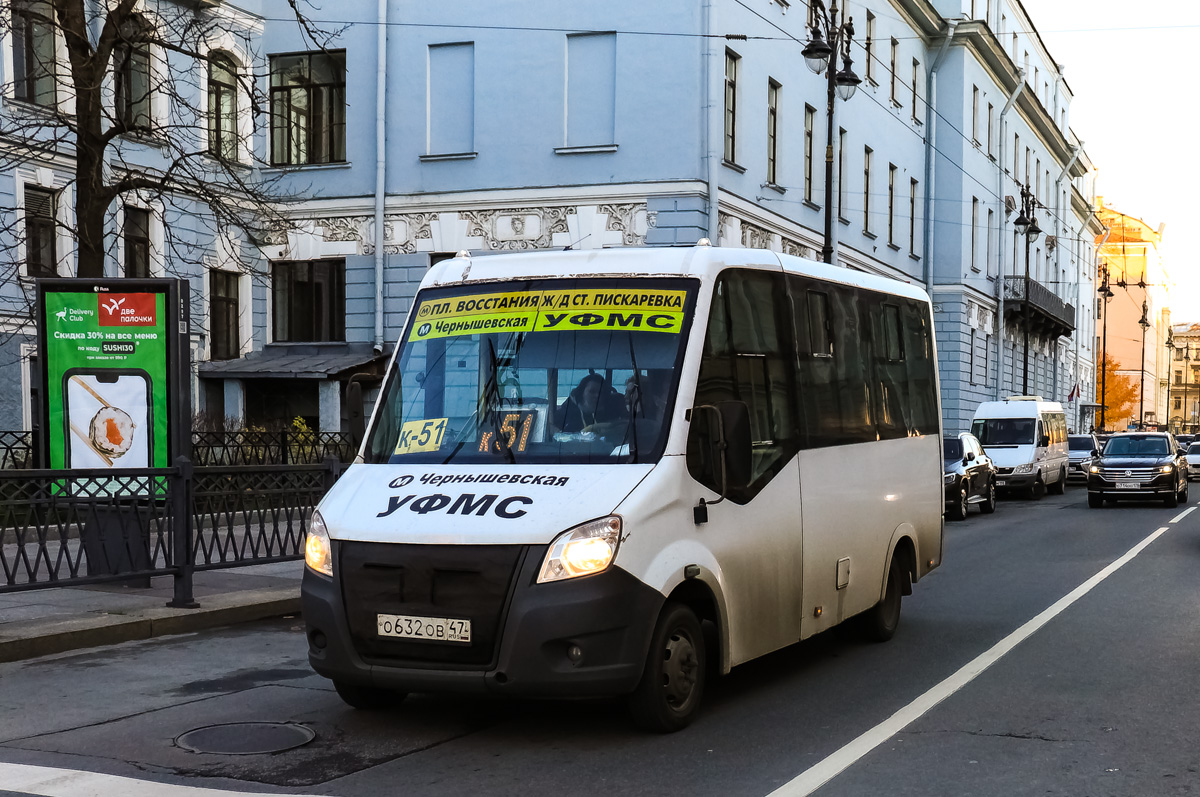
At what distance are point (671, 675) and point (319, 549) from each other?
1.85 m

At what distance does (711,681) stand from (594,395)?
7.01 feet

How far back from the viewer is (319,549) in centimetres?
675

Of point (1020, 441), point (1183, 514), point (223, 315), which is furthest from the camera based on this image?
point (1020, 441)

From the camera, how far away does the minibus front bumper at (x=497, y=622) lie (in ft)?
20.3

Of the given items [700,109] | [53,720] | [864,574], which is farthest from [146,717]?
[700,109]

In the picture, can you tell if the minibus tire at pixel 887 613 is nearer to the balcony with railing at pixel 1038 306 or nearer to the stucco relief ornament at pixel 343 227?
the stucco relief ornament at pixel 343 227

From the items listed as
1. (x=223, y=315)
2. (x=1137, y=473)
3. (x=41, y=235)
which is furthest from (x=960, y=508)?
(x=41, y=235)

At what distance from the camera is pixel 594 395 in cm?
700

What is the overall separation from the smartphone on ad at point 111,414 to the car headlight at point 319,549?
17.9 ft

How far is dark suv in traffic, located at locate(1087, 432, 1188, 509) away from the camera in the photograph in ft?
91.4

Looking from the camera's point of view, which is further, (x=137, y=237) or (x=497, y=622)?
(x=137, y=237)

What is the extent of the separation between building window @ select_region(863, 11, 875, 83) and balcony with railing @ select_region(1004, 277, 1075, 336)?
12516mm

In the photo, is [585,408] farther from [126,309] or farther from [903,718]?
[126,309]

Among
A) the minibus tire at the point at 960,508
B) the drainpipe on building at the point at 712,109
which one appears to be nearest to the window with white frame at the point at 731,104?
the drainpipe on building at the point at 712,109
